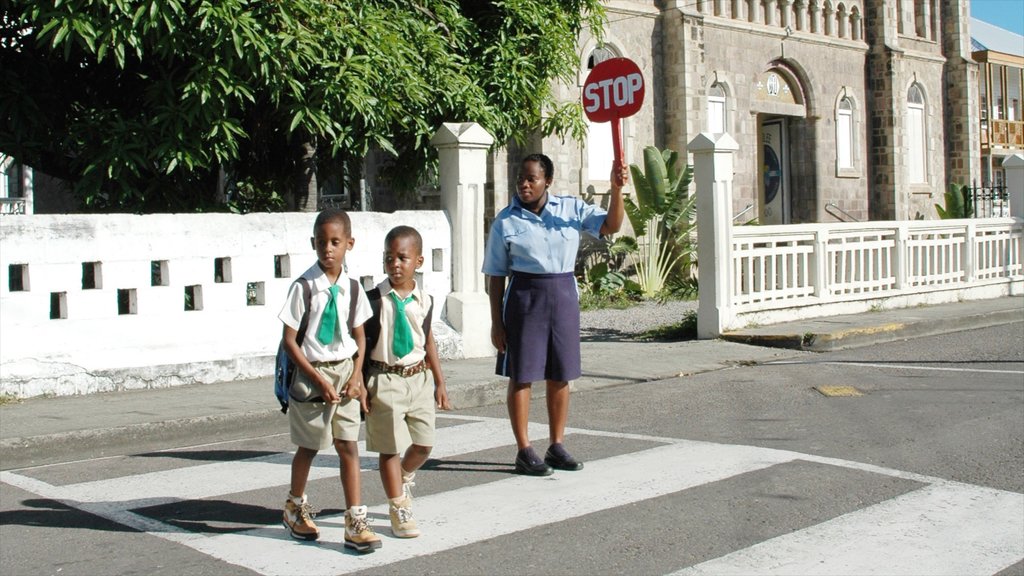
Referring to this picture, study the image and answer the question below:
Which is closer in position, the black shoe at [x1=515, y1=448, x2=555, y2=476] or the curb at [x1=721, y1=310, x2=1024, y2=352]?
the black shoe at [x1=515, y1=448, x2=555, y2=476]

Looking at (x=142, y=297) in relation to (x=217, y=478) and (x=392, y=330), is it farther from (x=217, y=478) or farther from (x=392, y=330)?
(x=392, y=330)

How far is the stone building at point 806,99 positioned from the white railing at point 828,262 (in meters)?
6.14

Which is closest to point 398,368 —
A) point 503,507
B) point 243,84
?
point 503,507

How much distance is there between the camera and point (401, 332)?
537 centimetres

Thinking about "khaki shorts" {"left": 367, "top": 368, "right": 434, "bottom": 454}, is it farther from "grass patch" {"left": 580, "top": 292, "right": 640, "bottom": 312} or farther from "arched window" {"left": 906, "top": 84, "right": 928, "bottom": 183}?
"arched window" {"left": 906, "top": 84, "right": 928, "bottom": 183}

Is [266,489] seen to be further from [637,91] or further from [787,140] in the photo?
[787,140]

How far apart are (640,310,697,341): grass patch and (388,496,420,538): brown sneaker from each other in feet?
29.1

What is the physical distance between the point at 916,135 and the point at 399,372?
26707 mm

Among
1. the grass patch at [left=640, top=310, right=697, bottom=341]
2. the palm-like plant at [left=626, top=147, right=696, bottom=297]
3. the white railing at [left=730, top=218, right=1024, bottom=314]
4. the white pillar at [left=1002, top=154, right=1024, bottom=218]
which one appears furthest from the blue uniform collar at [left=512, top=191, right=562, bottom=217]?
the white pillar at [left=1002, top=154, right=1024, bottom=218]

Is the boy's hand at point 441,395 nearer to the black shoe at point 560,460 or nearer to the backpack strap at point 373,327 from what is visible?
the backpack strap at point 373,327

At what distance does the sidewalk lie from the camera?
7.78 metres

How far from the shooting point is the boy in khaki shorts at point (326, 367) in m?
5.04

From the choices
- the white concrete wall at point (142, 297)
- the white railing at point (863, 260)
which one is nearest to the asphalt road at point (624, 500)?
the white concrete wall at point (142, 297)

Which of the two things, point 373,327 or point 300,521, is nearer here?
point 300,521
